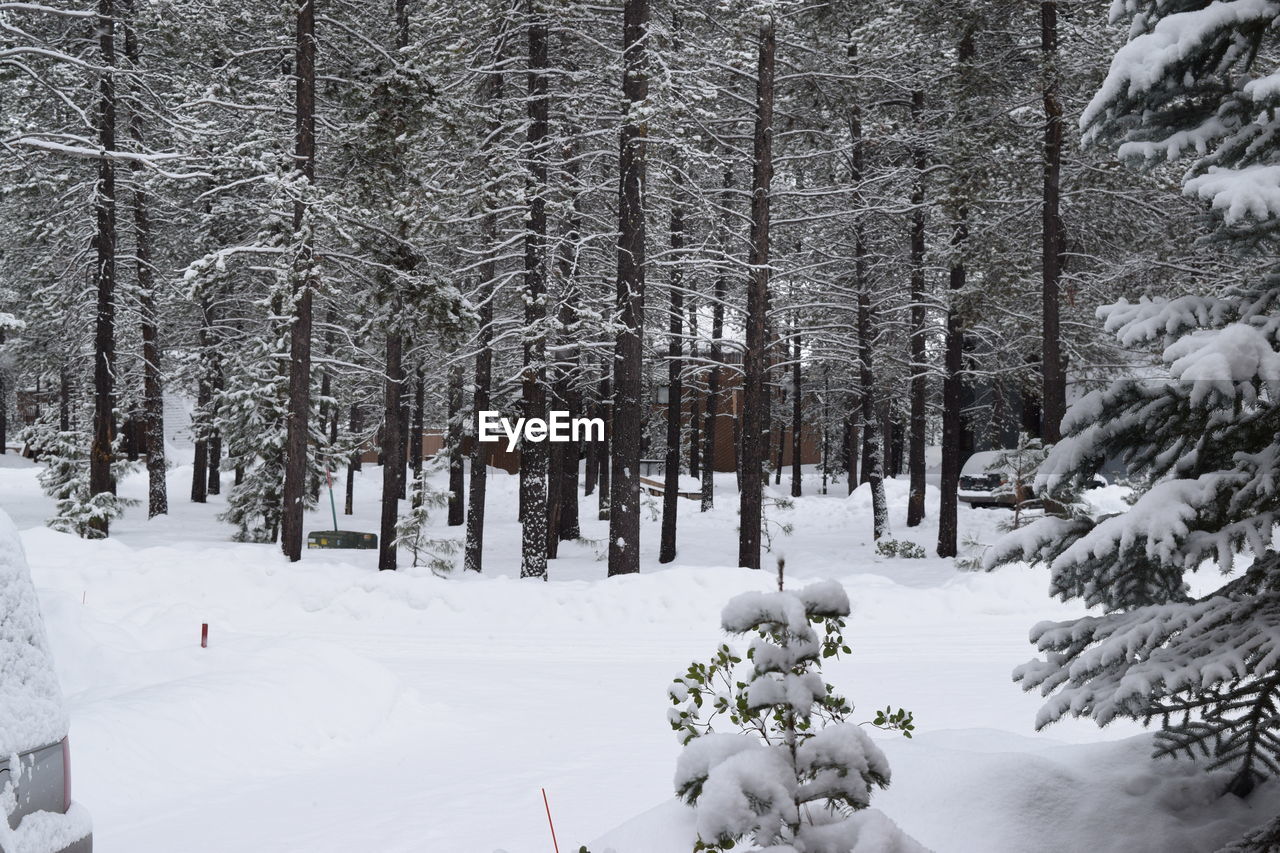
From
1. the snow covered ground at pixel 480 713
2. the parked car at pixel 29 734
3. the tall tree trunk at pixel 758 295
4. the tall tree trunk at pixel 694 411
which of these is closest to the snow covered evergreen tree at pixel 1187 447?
the snow covered ground at pixel 480 713

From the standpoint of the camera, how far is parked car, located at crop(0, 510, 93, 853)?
3.76 m

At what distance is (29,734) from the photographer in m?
3.90

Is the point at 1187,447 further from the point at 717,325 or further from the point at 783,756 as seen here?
the point at 717,325

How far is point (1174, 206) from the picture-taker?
18594 millimetres

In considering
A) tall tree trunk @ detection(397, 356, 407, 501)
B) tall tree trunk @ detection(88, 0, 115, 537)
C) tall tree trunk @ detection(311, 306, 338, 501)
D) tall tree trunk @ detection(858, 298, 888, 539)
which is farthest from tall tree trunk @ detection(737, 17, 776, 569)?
tall tree trunk @ detection(88, 0, 115, 537)

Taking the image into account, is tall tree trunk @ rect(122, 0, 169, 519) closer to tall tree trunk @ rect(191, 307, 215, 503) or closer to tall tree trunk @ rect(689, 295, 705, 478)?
tall tree trunk @ rect(191, 307, 215, 503)

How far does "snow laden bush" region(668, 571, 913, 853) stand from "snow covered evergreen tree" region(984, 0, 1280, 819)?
101 cm

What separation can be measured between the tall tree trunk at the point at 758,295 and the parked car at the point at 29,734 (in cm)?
1430

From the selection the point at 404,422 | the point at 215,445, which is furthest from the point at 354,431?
the point at 404,422

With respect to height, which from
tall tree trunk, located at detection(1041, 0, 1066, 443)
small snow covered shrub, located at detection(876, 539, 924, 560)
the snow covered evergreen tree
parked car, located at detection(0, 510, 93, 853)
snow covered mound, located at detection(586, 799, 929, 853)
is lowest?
small snow covered shrub, located at detection(876, 539, 924, 560)

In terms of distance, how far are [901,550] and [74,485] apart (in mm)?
18714

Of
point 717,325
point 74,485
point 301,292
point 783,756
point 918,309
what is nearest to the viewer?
point 783,756

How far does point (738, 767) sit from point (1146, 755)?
303 centimetres

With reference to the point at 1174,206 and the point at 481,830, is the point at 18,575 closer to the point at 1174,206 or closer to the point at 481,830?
the point at 481,830
